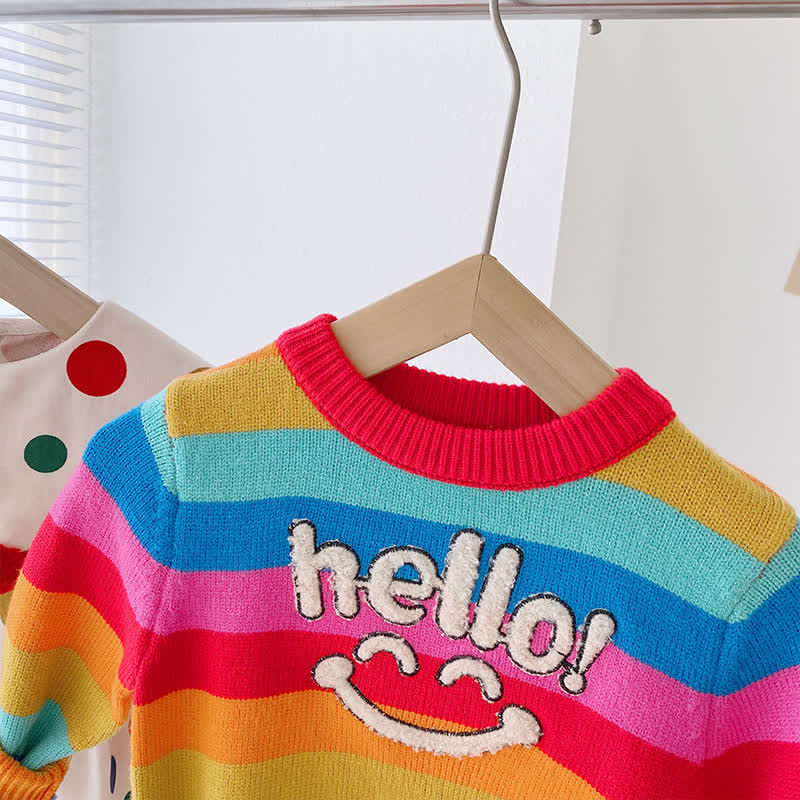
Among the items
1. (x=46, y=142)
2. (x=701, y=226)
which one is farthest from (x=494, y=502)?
(x=46, y=142)

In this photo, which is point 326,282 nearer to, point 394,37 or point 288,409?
point 394,37

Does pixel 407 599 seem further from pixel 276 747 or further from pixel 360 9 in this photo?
pixel 360 9

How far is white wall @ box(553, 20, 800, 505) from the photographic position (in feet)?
4.21

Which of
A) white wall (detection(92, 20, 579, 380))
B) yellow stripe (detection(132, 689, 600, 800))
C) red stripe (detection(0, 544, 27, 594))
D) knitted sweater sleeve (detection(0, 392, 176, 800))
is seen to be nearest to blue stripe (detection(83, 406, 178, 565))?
knitted sweater sleeve (detection(0, 392, 176, 800))

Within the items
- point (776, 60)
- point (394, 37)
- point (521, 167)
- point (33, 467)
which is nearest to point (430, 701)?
point (33, 467)

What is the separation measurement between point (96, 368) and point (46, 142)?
856mm

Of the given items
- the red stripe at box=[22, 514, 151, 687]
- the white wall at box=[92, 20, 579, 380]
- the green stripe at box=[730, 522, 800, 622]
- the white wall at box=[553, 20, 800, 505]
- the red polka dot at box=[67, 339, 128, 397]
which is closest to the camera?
the green stripe at box=[730, 522, 800, 622]

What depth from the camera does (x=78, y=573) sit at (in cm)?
60

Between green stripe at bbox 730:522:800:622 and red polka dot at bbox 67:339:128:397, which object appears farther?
red polka dot at bbox 67:339:128:397

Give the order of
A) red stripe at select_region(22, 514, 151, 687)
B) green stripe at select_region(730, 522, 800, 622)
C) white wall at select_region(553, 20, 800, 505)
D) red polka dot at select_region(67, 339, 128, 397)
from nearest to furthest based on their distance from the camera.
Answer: green stripe at select_region(730, 522, 800, 622) → red stripe at select_region(22, 514, 151, 687) → red polka dot at select_region(67, 339, 128, 397) → white wall at select_region(553, 20, 800, 505)

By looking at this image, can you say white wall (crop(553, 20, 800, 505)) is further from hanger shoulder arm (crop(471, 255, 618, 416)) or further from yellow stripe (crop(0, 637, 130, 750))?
yellow stripe (crop(0, 637, 130, 750))

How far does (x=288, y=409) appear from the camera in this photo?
1.73 ft

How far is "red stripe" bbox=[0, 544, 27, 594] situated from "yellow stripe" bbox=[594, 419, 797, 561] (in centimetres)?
53

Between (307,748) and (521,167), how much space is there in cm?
84
